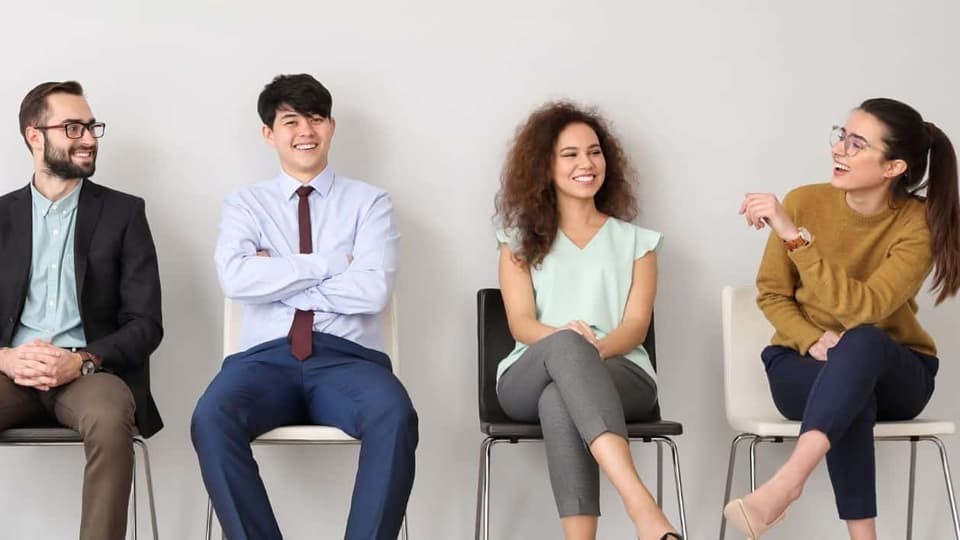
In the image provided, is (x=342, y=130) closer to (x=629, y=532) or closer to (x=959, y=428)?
(x=629, y=532)

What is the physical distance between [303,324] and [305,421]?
9.9 inches

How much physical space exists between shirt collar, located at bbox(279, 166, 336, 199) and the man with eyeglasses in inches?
15.3

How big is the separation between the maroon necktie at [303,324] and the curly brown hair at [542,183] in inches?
21.8

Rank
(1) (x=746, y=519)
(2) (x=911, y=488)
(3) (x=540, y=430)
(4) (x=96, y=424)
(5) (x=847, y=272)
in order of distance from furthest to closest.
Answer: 1. (2) (x=911, y=488)
2. (5) (x=847, y=272)
3. (3) (x=540, y=430)
4. (4) (x=96, y=424)
5. (1) (x=746, y=519)

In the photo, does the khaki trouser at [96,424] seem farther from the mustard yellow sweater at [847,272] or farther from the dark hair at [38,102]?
the mustard yellow sweater at [847,272]

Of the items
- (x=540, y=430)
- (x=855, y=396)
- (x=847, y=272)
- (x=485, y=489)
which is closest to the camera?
(x=855, y=396)

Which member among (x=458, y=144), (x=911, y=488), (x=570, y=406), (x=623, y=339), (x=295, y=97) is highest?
(x=295, y=97)

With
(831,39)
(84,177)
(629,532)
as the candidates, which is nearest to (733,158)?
(831,39)

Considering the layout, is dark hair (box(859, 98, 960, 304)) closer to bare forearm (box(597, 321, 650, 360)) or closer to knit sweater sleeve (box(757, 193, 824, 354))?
knit sweater sleeve (box(757, 193, 824, 354))

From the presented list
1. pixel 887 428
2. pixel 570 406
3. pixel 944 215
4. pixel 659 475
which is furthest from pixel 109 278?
pixel 944 215

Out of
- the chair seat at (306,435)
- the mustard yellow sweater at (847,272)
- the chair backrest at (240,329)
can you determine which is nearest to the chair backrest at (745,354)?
the mustard yellow sweater at (847,272)

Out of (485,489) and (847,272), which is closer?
(485,489)

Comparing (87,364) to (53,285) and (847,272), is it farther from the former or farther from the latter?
(847,272)

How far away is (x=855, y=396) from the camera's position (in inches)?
115
